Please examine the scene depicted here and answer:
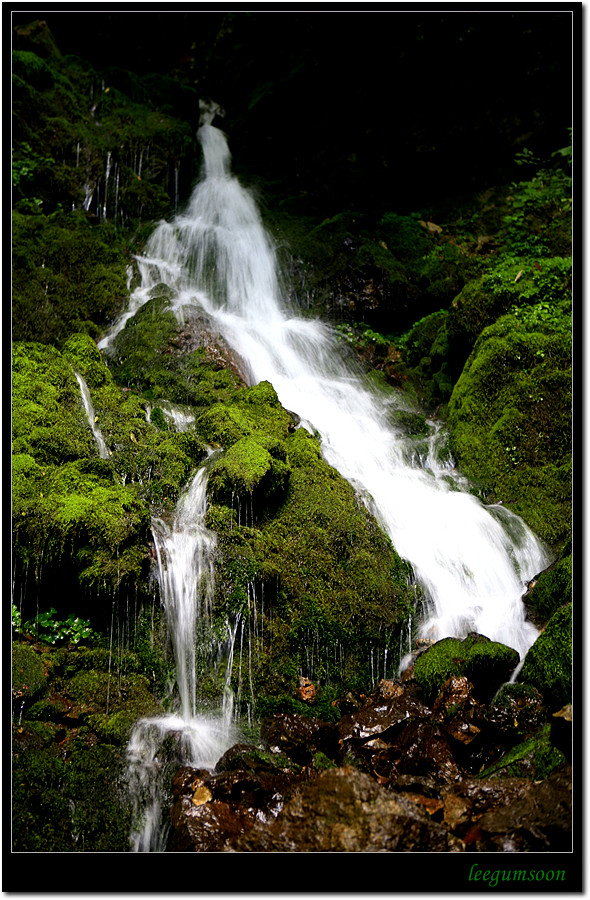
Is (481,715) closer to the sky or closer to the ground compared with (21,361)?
closer to the ground

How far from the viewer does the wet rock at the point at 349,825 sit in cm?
285

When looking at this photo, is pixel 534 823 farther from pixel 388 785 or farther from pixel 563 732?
pixel 388 785

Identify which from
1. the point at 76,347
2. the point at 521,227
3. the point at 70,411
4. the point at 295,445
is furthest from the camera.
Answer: the point at 521,227

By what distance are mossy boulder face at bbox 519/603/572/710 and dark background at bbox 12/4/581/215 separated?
11406 mm

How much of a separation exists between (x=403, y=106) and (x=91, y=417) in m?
12.1

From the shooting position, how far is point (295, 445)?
664 cm

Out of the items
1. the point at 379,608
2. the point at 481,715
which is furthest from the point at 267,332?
the point at 481,715

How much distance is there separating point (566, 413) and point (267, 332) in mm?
5033

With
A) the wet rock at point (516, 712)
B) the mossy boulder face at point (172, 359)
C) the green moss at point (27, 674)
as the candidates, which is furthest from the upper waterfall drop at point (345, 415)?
the green moss at point (27, 674)

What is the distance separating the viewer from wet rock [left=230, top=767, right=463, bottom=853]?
285cm

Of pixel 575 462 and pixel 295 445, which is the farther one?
pixel 295 445

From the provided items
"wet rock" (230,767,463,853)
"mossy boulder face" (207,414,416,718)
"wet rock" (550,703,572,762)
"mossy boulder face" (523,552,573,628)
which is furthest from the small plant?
"mossy boulder face" (523,552,573,628)

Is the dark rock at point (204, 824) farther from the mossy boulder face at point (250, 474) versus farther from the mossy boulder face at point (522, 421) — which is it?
the mossy boulder face at point (522, 421)

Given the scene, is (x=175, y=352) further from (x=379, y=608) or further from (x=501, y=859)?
(x=501, y=859)
